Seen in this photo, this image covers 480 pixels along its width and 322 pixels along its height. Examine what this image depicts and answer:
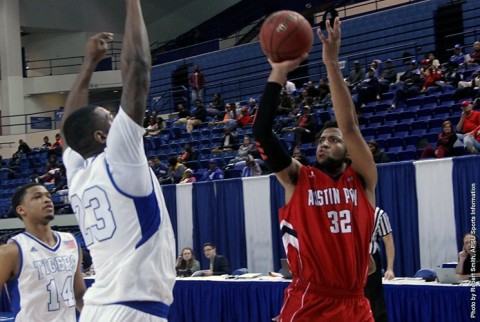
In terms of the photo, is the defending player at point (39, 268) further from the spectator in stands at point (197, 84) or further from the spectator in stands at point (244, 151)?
the spectator in stands at point (197, 84)

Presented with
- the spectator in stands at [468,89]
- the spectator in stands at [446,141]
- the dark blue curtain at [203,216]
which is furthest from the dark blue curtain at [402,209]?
the dark blue curtain at [203,216]

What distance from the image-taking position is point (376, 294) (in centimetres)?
662

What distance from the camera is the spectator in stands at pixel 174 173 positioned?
1633 cm

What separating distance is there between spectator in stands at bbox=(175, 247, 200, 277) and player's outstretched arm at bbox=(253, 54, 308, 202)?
26.7ft

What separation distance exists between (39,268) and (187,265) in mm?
Result: 7223

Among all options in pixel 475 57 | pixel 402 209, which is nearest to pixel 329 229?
pixel 402 209

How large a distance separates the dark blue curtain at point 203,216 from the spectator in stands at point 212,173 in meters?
0.62

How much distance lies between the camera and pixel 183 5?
34.0 m

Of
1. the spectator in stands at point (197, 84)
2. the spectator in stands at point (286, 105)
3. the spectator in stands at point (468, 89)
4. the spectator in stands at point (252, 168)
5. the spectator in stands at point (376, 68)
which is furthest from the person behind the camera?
the spectator in stands at point (197, 84)

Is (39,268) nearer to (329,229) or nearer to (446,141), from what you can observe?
(329,229)

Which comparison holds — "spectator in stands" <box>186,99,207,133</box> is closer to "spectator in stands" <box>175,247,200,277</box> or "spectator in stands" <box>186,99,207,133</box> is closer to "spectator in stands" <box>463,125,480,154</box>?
"spectator in stands" <box>175,247,200,277</box>

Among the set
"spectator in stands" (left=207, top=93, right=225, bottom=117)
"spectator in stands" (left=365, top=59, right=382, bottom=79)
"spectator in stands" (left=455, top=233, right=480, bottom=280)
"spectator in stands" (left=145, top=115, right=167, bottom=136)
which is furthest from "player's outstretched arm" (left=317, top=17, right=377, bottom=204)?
"spectator in stands" (left=145, top=115, right=167, bottom=136)

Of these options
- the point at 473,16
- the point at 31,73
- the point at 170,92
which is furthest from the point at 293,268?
the point at 31,73

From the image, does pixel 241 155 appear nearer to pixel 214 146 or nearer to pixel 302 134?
pixel 302 134
